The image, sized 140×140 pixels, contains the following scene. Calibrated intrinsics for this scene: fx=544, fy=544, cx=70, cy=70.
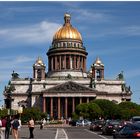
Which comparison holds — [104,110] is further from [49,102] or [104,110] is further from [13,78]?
[13,78]

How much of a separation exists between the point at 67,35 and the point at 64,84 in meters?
21.3

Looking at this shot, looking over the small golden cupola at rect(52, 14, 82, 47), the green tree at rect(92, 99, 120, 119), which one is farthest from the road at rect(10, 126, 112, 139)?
the small golden cupola at rect(52, 14, 82, 47)

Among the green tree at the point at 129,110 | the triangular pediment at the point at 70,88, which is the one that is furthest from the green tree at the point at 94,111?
the triangular pediment at the point at 70,88

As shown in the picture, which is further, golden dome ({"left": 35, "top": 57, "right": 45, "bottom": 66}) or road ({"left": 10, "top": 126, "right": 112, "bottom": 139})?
golden dome ({"left": 35, "top": 57, "right": 45, "bottom": 66})

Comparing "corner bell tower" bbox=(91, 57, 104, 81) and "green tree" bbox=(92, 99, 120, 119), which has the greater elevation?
"corner bell tower" bbox=(91, 57, 104, 81)

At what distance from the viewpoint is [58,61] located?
166750 millimetres

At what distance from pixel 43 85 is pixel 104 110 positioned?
2647cm

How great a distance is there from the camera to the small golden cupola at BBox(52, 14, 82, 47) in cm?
16775

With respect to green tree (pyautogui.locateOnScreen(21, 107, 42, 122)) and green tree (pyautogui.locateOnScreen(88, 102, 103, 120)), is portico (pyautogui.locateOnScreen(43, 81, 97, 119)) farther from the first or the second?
green tree (pyautogui.locateOnScreen(21, 107, 42, 122))

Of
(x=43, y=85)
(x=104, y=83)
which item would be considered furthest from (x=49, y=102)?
(x=104, y=83)

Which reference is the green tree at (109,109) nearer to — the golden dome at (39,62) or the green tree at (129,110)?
the green tree at (129,110)

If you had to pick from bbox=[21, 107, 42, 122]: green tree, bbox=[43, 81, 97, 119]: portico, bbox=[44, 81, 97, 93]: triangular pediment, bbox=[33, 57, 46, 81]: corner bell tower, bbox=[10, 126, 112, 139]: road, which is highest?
bbox=[33, 57, 46, 81]: corner bell tower

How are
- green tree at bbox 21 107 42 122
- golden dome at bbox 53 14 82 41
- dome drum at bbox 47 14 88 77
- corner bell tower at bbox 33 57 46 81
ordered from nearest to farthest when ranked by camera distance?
A: green tree at bbox 21 107 42 122
corner bell tower at bbox 33 57 46 81
dome drum at bbox 47 14 88 77
golden dome at bbox 53 14 82 41

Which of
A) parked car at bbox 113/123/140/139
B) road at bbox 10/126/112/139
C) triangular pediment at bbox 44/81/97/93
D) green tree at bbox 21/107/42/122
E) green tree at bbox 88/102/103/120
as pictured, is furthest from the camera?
triangular pediment at bbox 44/81/97/93
